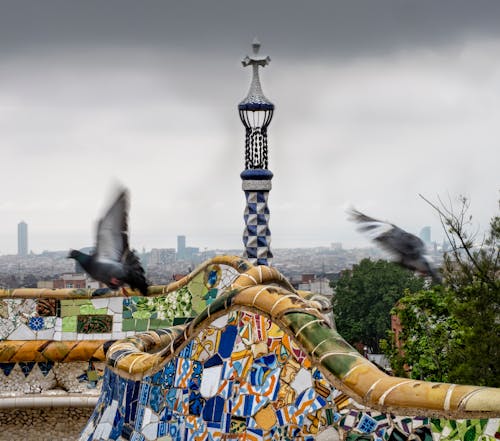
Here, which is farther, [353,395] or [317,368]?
[317,368]

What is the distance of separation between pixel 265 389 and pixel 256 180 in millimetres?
7123

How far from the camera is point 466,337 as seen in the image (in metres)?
8.51

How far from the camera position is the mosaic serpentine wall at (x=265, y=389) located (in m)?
2.67

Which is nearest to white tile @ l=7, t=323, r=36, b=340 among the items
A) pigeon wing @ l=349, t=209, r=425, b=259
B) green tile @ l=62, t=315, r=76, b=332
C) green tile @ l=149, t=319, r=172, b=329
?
green tile @ l=62, t=315, r=76, b=332

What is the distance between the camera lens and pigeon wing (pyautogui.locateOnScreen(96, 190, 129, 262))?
335 inches

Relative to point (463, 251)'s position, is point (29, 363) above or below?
below

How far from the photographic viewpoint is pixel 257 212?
1040cm

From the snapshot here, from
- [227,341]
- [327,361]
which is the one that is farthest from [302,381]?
[227,341]

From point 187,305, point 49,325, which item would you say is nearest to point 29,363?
point 49,325

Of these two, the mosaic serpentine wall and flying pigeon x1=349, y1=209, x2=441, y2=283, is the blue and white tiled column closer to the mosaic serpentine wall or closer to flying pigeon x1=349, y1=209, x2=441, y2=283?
flying pigeon x1=349, y1=209, x2=441, y2=283

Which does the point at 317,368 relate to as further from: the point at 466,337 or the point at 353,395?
the point at 466,337

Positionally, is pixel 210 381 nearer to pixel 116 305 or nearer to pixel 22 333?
pixel 116 305

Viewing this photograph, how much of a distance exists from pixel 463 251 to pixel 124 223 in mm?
3179

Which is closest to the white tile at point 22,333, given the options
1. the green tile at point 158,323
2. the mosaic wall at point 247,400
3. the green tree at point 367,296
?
the green tile at point 158,323
